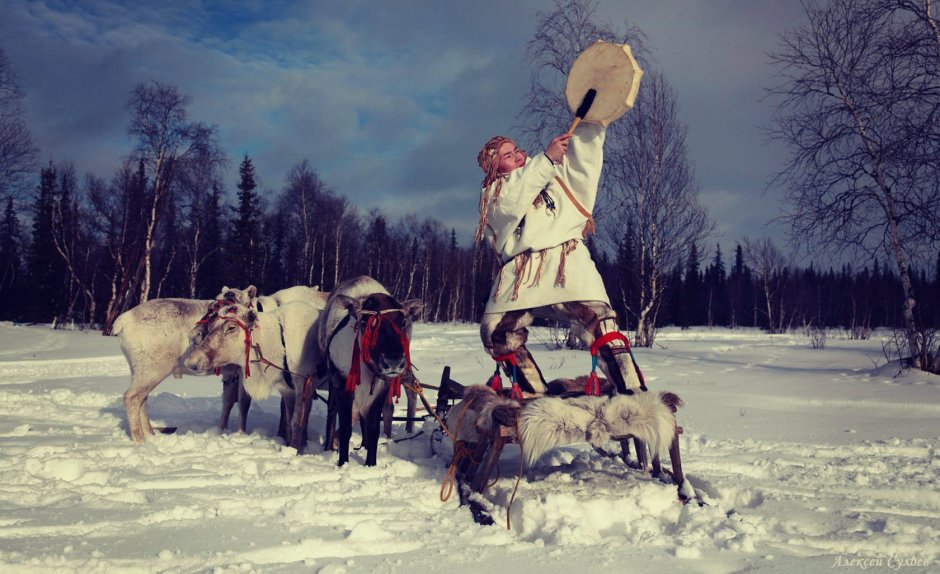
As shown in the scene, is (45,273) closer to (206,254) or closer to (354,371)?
(206,254)

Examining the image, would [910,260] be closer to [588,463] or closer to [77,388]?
[588,463]

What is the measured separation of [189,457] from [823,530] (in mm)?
4446

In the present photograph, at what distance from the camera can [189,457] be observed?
4.94 m

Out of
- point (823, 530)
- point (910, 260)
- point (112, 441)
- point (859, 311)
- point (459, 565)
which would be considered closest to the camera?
point (459, 565)

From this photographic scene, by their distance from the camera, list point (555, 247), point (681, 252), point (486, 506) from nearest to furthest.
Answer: point (486, 506)
point (555, 247)
point (681, 252)

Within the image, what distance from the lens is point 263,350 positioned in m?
5.88

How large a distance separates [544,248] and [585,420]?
1213mm

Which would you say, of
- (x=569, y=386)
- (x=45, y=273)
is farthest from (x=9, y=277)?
(x=569, y=386)

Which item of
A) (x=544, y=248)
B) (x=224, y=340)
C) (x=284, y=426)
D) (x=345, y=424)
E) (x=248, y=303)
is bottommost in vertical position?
(x=284, y=426)

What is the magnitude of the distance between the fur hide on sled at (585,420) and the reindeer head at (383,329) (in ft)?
3.65

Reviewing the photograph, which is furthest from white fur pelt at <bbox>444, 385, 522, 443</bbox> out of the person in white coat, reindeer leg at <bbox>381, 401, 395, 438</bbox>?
reindeer leg at <bbox>381, 401, 395, 438</bbox>

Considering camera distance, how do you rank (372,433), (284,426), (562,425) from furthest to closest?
(284,426) < (372,433) < (562,425)

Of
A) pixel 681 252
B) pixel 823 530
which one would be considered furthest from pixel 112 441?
pixel 681 252

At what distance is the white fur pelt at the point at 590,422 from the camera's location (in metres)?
3.36
